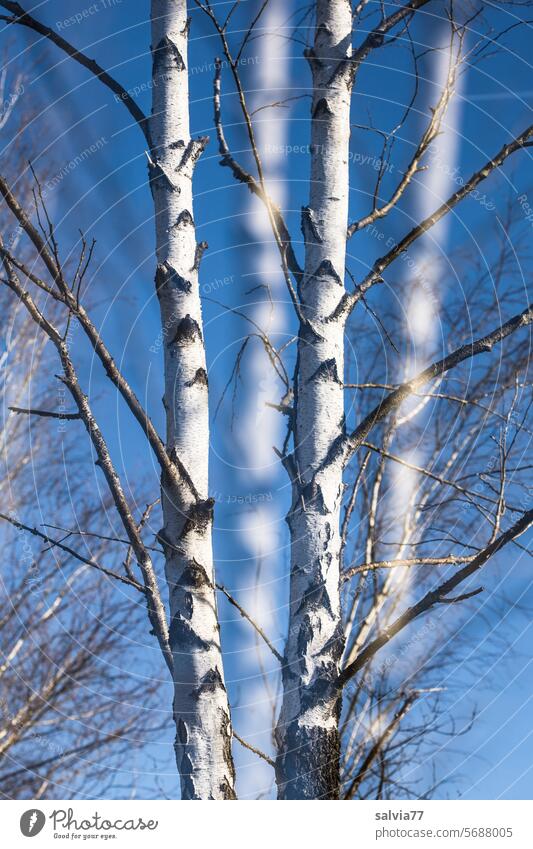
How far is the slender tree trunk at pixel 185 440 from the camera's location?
1.40 m

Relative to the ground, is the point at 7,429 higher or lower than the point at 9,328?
lower

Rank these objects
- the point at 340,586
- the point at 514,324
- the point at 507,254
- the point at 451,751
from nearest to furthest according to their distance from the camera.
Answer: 1. the point at 340,586
2. the point at 514,324
3. the point at 451,751
4. the point at 507,254

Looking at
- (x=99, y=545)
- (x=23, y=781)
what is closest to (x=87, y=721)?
(x=23, y=781)

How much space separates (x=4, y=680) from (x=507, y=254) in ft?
8.01

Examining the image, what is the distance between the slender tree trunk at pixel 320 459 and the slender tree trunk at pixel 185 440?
0.14 m

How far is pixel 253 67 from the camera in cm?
192

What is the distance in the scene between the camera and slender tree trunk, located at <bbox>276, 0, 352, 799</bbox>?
4.71ft

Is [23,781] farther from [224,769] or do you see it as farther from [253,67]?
[253,67]
